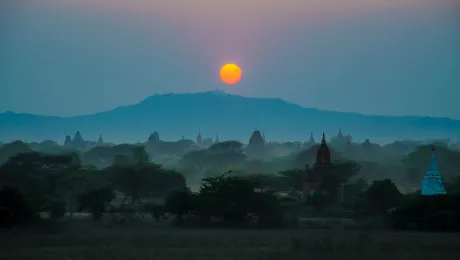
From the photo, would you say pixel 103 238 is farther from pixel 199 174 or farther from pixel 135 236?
pixel 199 174

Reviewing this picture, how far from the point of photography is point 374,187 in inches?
1678

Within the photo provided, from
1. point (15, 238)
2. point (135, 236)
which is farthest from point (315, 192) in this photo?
point (15, 238)

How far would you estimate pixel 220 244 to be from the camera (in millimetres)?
31938

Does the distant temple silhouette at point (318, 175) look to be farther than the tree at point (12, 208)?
Yes

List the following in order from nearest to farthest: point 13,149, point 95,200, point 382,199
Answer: point 382,199 < point 95,200 < point 13,149

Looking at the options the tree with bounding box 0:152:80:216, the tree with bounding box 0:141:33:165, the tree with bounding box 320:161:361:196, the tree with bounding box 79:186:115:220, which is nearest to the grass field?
the tree with bounding box 0:152:80:216

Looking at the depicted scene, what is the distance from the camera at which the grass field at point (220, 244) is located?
29125mm

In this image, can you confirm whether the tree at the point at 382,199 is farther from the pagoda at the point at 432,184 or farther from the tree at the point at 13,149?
the tree at the point at 13,149

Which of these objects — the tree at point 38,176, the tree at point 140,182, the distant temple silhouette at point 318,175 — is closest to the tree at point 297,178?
the distant temple silhouette at point 318,175

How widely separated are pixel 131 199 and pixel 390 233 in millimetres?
23034

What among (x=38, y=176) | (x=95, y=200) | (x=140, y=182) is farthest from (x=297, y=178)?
(x=95, y=200)

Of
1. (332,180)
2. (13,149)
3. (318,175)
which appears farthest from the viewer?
(13,149)

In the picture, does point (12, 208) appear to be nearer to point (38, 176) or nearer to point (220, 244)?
point (220, 244)

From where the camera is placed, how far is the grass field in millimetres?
29125
